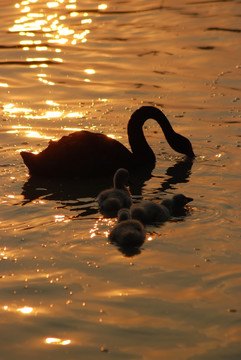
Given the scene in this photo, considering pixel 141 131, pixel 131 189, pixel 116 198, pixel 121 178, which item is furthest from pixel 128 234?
pixel 141 131

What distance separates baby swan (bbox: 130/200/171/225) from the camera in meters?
9.92

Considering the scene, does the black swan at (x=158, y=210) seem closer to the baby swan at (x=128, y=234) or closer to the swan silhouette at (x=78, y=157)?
the baby swan at (x=128, y=234)

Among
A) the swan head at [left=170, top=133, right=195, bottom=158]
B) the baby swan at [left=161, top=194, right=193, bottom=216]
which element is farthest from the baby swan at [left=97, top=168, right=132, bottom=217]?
the swan head at [left=170, top=133, right=195, bottom=158]

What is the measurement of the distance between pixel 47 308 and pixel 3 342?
0.62 metres

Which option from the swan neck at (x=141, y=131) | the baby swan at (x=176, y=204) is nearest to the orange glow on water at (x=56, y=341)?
the baby swan at (x=176, y=204)

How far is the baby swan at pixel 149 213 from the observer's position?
9.92 metres

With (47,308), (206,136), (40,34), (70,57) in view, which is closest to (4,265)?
(47,308)

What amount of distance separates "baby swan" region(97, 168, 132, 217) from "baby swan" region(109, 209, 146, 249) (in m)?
0.88

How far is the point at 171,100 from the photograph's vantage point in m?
15.7

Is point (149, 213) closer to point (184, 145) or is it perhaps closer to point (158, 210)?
point (158, 210)

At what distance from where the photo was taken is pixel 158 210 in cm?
1002

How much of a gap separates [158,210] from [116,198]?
713mm

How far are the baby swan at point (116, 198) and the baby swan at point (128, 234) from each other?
0.88 meters

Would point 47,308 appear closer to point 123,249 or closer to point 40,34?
point 123,249
